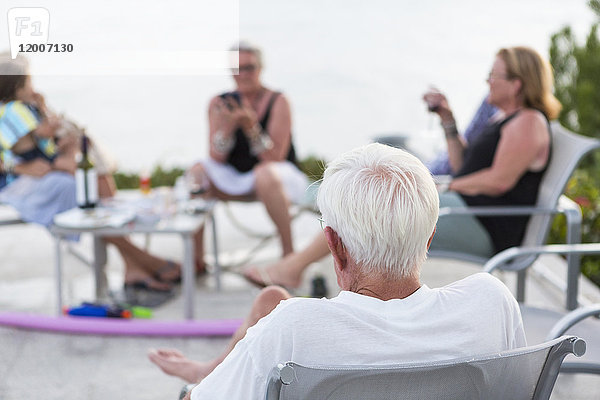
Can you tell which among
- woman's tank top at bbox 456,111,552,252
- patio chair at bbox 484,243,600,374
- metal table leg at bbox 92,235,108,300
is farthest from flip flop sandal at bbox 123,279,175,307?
patio chair at bbox 484,243,600,374

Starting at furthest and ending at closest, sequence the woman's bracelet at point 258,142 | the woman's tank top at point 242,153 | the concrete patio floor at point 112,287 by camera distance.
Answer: the woman's tank top at point 242,153 < the woman's bracelet at point 258,142 < the concrete patio floor at point 112,287

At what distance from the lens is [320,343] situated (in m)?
1.54

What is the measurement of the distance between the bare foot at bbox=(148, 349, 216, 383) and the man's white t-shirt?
0.89 metres

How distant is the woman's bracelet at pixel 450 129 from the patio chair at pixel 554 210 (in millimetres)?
500

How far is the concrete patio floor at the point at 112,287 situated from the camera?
126 inches

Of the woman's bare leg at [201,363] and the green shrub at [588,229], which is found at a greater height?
the woman's bare leg at [201,363]

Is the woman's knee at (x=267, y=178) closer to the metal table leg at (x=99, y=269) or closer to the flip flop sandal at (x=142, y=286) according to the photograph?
the flip flop sandal at (x=142, y=286)

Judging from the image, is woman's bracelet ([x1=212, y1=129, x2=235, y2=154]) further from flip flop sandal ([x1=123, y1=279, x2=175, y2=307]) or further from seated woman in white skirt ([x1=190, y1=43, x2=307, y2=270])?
flip flop sandal ([x1=123, y1=279, x2=175, y2=307])

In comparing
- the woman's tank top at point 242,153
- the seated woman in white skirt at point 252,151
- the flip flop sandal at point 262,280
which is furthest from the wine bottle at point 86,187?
the woman's tank top at point 242,153

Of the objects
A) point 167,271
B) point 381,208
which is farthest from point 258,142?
point 381,208

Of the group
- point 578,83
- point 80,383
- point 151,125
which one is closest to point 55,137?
point 80,383

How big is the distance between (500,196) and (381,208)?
235cm

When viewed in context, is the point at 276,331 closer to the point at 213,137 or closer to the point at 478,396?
the point at 478,396

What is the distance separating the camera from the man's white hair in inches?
61.4
